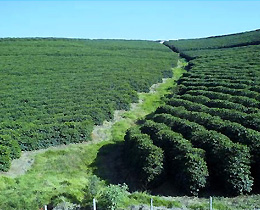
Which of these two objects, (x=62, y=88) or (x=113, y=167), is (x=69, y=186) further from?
(x=62, y=88)

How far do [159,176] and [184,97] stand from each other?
13947 mm

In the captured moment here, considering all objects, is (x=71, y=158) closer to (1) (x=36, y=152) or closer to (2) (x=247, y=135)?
(1) (x=36, y=152)

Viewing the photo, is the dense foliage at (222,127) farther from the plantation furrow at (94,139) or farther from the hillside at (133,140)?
the plantation furrow at (94,139)

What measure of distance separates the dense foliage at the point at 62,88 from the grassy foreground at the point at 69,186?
5.92 feet

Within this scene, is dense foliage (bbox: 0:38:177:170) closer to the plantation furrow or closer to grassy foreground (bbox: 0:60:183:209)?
the plantation furrow

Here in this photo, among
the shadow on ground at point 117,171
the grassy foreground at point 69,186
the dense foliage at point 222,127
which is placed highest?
the dense foliage at point 222,127

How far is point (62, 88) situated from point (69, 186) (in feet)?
79.2

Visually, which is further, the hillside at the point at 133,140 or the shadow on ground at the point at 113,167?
the shadow on ground at the point at 113,167

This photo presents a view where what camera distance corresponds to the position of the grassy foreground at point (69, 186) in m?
15.6

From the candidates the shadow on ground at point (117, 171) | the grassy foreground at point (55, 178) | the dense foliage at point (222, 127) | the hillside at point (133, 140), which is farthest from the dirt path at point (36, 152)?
the dense foliage at point (222, 127)

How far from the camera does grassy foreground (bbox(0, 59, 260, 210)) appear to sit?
1556 cm

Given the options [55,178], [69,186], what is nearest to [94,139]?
[55,178]

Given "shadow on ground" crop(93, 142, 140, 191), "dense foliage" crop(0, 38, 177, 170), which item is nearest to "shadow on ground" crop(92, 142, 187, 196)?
"shadow on ground" crop(93, 142, 140, 191)

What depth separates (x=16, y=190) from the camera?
17703 millimetres
